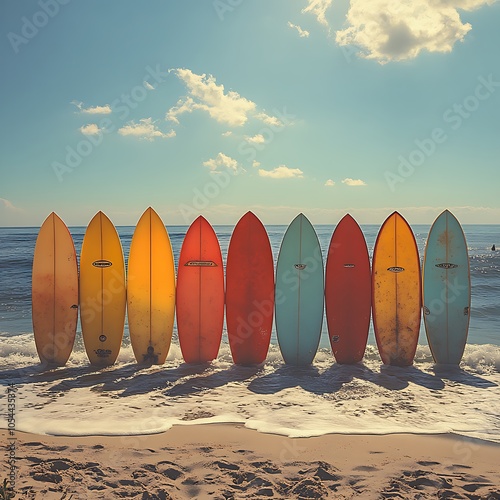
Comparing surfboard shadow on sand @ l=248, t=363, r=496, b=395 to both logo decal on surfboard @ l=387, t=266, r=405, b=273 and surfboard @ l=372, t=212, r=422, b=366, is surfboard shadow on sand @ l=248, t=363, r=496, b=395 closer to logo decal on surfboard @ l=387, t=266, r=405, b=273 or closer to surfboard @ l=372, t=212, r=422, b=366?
surfboard @ l=372, t=212, r=422, b=366

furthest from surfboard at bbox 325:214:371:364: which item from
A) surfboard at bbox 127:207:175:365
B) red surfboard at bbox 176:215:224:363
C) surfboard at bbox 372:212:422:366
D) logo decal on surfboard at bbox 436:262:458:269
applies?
surfboard at bbox 127:207:175:365

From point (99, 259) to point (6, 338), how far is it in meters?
2.86

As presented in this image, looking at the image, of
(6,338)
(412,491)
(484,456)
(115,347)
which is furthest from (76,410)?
(6,338)

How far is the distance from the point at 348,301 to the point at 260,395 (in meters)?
1.60

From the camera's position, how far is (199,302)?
16.7 feet

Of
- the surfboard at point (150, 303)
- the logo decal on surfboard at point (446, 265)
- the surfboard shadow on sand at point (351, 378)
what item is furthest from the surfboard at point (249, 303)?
the logo decal on surfboard at point (446, 265)

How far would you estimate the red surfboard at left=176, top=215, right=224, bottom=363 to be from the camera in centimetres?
506

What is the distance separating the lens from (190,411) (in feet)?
12.2

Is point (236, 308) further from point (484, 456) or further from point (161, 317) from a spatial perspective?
point (484, 456)

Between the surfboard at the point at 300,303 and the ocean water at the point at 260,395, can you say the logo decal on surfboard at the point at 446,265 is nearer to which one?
the ocean water at the point at 260,395

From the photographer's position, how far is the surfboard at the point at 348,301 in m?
5.10

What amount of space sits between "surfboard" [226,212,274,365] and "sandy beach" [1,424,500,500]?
1.71 metres

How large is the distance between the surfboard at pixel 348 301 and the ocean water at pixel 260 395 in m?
0.22

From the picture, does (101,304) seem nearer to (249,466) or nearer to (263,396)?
(263,396)
